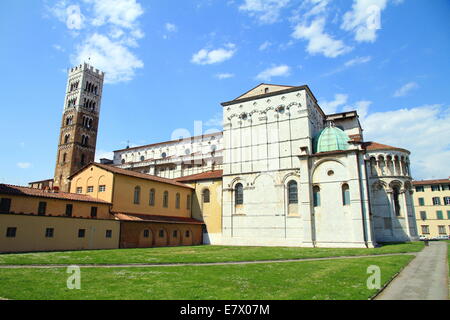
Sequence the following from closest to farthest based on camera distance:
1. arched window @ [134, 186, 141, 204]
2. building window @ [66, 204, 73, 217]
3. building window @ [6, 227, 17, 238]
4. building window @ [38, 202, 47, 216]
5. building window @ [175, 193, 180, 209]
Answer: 1. building window @ [6, 227, 17, 238]
2. building window @ [38, 202, 47, 216]
3. building window @ [66, 204, 73, 217]
4. arched window @ [134, 186, 141, 204]
5. building window @ [175, 193, 180, 209]

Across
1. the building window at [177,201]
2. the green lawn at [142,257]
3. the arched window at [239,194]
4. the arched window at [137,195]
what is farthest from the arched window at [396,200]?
the arched window at [137,195]

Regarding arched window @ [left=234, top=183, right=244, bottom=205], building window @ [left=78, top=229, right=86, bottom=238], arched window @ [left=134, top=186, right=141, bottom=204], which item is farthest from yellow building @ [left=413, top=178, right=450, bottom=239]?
building window @ [left=78, top=229, right=86, bottom=238]

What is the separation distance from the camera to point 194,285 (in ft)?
38.4

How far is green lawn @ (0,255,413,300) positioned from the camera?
9.85m

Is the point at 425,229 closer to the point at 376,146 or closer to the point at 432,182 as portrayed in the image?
the point at 432,182

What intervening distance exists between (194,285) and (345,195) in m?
28.7

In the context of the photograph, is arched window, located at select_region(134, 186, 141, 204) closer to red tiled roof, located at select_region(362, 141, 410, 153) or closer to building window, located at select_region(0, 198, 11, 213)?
building window, located at select_region(0, 198, 11, 213)

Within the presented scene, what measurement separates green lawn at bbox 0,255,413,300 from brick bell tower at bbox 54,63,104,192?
216ft

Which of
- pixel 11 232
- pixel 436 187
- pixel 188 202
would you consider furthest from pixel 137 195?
pixel 436 187

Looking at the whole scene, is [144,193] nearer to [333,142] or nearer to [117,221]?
[117,221]

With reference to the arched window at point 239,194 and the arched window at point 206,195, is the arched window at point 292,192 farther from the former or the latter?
the arched window at point 206,195

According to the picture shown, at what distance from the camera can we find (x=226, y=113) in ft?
156
